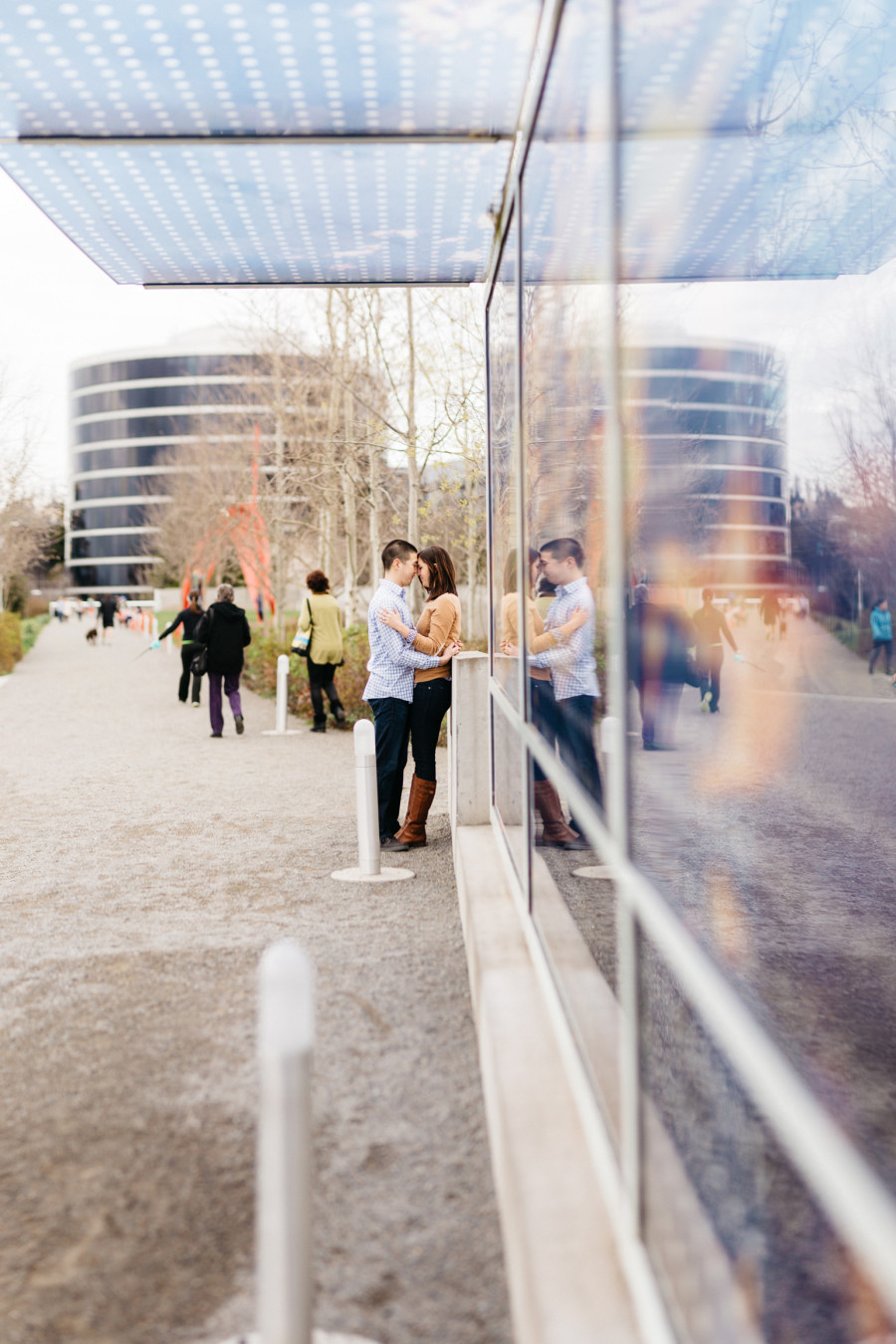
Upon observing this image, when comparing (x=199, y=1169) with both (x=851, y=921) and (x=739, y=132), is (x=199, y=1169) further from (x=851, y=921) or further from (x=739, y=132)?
(x=739, y=132)

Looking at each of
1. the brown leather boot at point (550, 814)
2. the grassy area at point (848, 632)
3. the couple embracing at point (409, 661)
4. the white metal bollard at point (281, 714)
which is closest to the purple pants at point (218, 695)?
the white metal bollard at point (281, 714)

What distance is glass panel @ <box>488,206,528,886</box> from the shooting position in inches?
190

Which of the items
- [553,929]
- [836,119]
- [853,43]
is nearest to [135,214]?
[553,929]

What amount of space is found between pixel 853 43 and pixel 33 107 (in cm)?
1394

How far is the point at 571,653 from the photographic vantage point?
439 cm

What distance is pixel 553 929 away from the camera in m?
3.69

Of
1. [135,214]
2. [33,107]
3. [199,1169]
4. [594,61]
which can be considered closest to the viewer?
[594,61]

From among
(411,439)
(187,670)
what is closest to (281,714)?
(411,439)

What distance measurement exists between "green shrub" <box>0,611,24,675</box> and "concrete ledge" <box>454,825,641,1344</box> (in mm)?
24856

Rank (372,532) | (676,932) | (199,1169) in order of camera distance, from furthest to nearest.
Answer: (372,532) → (199,1169) → (676,932)

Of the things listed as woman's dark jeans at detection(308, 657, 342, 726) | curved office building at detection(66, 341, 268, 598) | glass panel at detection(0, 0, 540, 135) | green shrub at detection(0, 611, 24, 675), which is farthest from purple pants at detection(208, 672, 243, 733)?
curved office building at detection(66, 341, 268, 598)

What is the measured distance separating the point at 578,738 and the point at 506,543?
59.9 inches

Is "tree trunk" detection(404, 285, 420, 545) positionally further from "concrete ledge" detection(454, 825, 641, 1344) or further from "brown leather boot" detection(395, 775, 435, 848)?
"concrete ledge" detection(454, 825, 641, 1344)

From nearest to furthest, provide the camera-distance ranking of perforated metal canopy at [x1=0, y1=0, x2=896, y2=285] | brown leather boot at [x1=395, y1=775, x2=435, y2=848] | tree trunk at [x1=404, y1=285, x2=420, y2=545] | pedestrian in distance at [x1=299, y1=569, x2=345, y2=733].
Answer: perforated metal canopy at [x1=0, y1=0, x2=896, y2=285] → brown leather boot at [x1=395, y1=775, x2=435, y2=848] → pedestrian in distance at [x1=299, y1=569, x2=345, y2=733] → tree trunk at [x1=404, y1=285, x2=420, y2=545]
